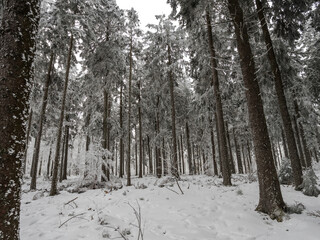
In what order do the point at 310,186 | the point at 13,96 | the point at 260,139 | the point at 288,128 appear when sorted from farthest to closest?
the point at 288,128
the point at 310,186
the point at 260,139
the point at 13,96

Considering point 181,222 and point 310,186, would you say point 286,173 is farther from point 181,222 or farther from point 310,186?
point 181,222

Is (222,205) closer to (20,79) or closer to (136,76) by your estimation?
(20,79)

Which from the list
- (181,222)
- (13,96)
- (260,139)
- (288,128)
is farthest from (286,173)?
(13,96)

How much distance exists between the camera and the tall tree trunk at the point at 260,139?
5234 mm

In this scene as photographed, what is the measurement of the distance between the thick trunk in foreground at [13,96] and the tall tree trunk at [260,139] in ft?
18.7

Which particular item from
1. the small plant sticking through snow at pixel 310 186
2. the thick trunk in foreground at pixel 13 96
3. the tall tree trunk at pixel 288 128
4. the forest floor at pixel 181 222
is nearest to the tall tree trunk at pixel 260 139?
the forest floor at pixel 181 222

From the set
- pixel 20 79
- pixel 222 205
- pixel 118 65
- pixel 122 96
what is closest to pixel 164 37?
pixel 118 65

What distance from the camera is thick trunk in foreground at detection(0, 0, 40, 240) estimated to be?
211cm

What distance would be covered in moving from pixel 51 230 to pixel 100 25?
43.6 feet

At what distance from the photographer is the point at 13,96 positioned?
2281 millimetres

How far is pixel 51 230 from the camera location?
4281mm

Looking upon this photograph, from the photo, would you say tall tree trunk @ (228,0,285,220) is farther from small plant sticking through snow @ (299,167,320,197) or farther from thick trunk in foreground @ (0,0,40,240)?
thick trunk in foreground @ (0,0,40,240)

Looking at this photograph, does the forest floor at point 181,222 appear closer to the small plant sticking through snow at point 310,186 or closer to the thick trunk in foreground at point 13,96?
the small plant sticking through snow at point 310,186

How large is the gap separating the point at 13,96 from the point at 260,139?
595cm
